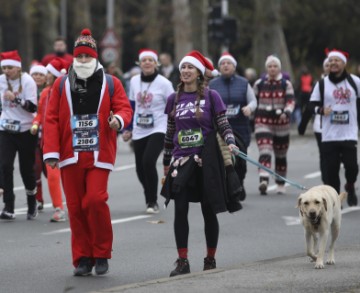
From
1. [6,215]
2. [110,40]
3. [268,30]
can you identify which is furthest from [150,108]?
[268,30]

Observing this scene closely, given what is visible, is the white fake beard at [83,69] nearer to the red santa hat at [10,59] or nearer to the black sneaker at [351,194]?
the red santa hat at [10,59]

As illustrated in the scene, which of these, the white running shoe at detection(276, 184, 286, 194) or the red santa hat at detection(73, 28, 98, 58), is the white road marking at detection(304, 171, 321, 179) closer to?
the white running shoe at detection(276, 184, 286, 194)

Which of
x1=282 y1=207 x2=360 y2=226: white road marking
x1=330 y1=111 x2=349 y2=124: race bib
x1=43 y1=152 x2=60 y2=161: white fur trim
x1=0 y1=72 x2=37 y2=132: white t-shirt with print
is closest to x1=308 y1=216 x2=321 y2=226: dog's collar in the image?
x1=43 y1=152 x2=60 y2=161: white fur trim

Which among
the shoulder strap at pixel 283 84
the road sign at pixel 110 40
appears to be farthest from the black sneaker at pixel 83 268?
the road sign at pixel 110 40

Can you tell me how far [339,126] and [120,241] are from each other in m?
3.66

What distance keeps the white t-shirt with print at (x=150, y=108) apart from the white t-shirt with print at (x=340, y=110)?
1.86m

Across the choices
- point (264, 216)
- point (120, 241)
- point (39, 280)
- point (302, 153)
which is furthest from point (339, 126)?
point (302, 153)

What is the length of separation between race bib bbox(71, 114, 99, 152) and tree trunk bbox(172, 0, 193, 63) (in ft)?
111

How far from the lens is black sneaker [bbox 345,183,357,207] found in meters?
15.7

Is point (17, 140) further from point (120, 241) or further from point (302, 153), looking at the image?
point (302, 153)

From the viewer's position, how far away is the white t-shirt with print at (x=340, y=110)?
14.8 m

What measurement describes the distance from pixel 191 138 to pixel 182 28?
34039mm

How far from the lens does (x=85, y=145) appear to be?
32.8ft

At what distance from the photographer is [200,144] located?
10.1 metres
